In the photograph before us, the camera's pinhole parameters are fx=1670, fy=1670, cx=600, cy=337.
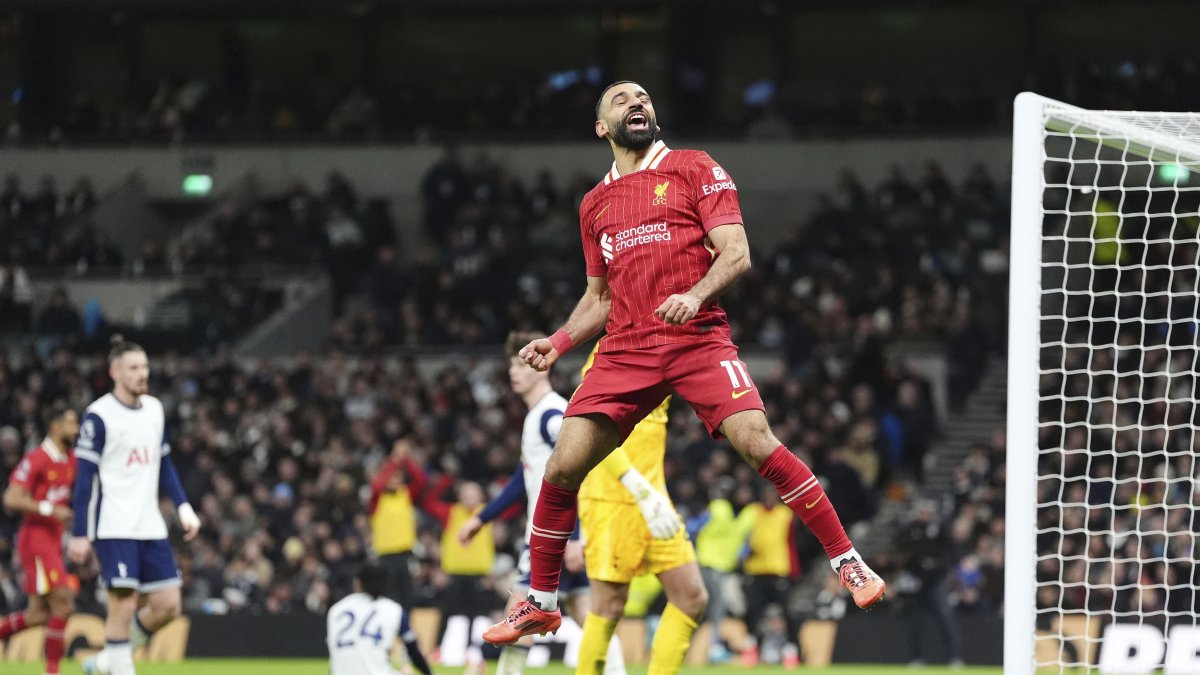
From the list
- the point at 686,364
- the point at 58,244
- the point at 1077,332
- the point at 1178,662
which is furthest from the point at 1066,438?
the point at 58,244

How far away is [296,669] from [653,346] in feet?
29.2

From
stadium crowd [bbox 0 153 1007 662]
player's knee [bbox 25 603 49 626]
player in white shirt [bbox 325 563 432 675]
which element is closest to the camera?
player in white shirt [bbox 325 563 432 675]

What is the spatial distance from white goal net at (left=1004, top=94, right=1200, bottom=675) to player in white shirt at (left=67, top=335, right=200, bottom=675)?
17.2 feet

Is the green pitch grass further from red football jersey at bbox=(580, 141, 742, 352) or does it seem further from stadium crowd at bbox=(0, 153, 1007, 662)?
red football jersey at bbox=(580, 141, 742, 352)

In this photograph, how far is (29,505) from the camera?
12.7 m

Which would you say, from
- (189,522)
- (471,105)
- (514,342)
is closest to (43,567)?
(189,522)

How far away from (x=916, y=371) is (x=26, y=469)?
1306cm

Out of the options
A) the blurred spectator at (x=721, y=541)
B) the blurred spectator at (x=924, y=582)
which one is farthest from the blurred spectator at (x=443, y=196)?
the blurred spectator at (x=721, y=541)

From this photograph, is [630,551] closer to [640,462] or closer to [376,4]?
[640,462]

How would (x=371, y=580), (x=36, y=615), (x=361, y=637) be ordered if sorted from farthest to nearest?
(x=36, y=615) < (x=371, y=580) < (x=361, y=637)

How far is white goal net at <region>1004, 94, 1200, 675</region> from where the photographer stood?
662 centimetres

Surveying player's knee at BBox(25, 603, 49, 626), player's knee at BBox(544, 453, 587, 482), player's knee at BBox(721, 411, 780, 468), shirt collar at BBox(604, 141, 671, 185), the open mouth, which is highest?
the open mouth

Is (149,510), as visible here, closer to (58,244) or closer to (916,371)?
(916,371)

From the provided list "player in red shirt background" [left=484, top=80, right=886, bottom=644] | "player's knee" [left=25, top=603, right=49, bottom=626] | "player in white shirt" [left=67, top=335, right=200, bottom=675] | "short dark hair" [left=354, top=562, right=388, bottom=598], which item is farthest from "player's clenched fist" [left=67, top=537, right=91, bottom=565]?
Answer: "player in red shirt background" [left=484, top=80, right=886, bottom=644]
